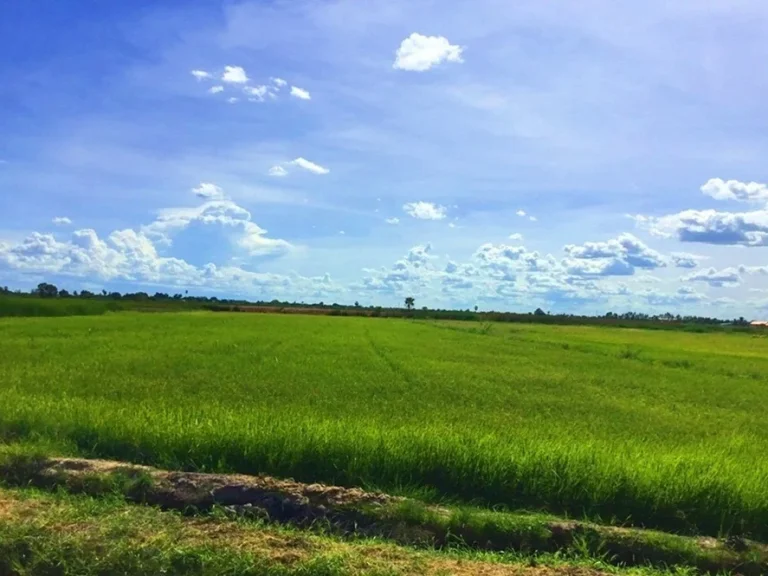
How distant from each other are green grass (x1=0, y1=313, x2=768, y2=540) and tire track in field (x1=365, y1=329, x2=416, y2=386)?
0.82 feet

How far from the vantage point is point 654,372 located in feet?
93.6

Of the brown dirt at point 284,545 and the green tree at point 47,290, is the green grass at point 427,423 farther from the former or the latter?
the green tree at point 47,290

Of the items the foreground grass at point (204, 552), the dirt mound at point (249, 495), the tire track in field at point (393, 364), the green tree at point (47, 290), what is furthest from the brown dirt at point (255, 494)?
the green tree at point (47, 290)

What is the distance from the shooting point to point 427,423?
38.8 feet

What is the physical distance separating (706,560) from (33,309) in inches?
2586

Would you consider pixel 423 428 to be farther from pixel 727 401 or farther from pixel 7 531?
pixel 727 401

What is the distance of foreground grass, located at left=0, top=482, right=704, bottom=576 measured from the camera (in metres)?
5.53

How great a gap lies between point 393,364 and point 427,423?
41.2 feet

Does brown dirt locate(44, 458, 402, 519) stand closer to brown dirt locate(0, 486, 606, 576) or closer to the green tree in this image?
brown dirt locate(0, 486, 606, 576)

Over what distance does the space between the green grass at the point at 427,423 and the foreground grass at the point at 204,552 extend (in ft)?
5.94

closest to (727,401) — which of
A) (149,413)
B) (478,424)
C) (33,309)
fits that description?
(478,424)

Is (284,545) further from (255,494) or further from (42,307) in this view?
(42,307)

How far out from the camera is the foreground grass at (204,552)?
5.53 metres

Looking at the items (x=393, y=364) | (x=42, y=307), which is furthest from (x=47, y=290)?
(x=393, y=364)
